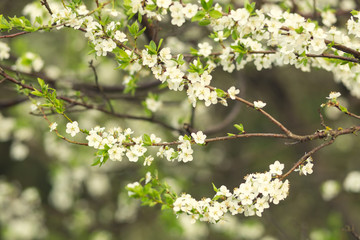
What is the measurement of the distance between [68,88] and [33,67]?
1.25ft

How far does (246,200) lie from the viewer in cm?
219

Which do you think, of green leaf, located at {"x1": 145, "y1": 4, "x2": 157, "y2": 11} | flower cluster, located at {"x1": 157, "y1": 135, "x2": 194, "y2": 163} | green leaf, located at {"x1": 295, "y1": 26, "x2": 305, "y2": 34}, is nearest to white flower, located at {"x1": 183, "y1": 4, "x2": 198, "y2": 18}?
green leaf, located at {"x1": 145, "y1": 4, "x2": 157, "y2": 11}

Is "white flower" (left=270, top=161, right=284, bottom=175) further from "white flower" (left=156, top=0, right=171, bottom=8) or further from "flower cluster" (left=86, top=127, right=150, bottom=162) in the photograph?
"white flower" (left=156, top=0, right=171, bottom=8)

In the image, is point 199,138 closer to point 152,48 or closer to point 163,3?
point 152,48

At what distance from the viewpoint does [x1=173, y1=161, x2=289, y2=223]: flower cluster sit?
7.11 ft

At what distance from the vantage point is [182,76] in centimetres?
229

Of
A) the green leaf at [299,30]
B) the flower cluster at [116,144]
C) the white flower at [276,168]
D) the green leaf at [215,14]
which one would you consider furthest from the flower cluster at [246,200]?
the green leaf at [215,14]

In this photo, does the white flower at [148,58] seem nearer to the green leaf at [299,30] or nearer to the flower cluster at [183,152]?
the flower cluster at [183,152]

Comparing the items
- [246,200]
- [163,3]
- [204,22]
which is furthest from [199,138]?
[163,3]

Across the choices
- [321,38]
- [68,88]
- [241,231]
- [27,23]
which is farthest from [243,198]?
[241,231]

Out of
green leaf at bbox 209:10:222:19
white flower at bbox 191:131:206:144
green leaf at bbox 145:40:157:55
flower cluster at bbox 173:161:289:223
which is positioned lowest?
flower cluster at bbox 173:161:289:223

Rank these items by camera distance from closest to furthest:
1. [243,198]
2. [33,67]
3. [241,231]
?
[243,198] < [33,67] < [241,231]

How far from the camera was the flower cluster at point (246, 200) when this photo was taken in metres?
2.17

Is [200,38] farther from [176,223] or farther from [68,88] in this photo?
[176,223]
